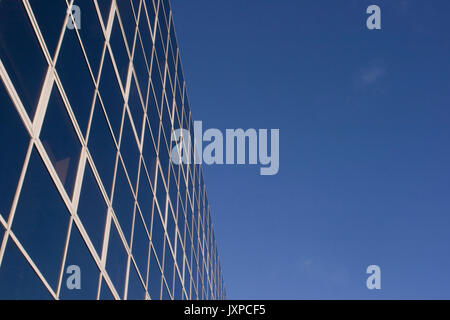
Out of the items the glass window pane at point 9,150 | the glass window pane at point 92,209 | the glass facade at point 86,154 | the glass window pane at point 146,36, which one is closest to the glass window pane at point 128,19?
the glass facade at point 86,154

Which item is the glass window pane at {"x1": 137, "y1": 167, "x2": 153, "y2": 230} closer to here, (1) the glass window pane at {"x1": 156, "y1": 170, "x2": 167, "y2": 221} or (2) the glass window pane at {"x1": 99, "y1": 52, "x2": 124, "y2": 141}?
(1) the glass window pane at {"x1": 156, "y1": 170, "x2": 167, "y2": 221}

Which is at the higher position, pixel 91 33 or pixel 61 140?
pixel 91 33

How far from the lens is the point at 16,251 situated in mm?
7406

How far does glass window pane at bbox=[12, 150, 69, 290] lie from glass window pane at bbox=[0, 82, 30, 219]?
332 millimetres

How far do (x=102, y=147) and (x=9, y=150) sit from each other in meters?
4.57

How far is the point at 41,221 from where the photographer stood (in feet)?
27.5

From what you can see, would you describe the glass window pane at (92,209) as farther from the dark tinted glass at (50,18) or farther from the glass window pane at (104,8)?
the glass window pane at (104,8)

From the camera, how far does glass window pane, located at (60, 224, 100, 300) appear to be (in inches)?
370

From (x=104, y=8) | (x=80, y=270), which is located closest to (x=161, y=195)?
(x=104, y=8)

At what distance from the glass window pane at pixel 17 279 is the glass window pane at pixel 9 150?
681 mm

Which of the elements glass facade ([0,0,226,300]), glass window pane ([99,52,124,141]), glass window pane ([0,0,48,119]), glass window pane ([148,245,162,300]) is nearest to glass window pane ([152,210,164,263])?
glass facade ([0,0,226,300])

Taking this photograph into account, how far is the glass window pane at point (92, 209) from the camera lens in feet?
34.4

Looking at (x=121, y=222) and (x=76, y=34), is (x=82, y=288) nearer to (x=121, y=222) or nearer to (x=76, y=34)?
(x=121, y=222)

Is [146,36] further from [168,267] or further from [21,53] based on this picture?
[21,53]
